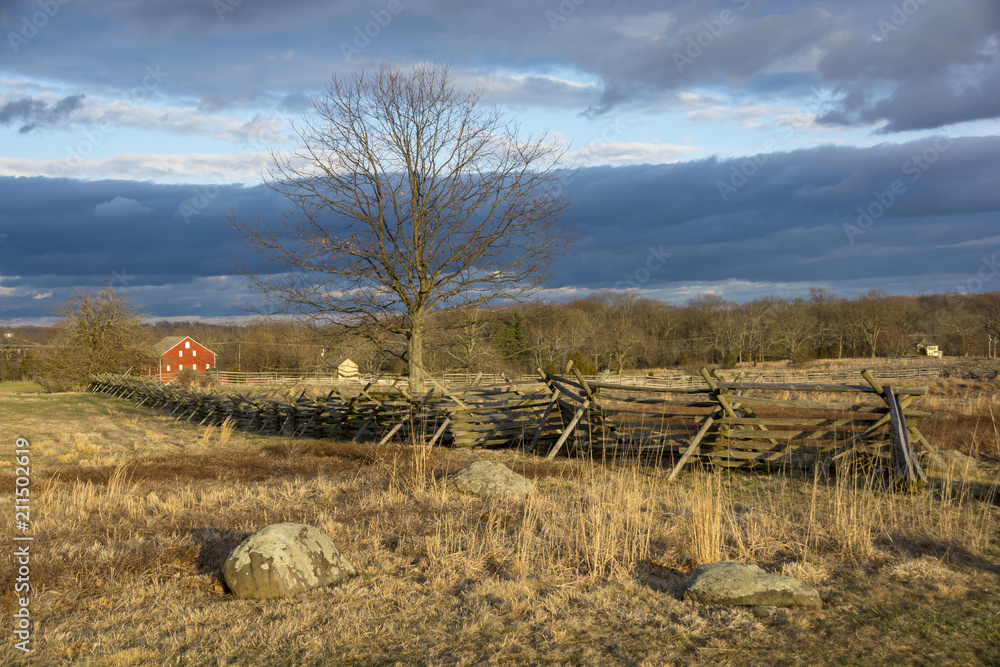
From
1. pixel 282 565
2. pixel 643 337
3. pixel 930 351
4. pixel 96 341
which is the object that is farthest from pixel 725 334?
pixel 282 565

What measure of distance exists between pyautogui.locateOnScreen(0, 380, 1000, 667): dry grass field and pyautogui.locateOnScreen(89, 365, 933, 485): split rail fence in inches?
42.1

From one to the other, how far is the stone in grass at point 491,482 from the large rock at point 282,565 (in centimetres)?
263

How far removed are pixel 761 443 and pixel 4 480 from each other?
1058cm

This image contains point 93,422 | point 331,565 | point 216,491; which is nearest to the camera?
point 331,565

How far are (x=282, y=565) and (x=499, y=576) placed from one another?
1564 millimetres

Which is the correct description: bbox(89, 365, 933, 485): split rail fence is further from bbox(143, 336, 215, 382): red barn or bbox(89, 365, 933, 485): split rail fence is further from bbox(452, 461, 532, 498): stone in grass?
bbox(143, 336, 215, 382): red barn

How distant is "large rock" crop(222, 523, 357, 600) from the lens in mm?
4219

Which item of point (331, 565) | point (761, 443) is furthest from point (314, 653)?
point (761, 443)

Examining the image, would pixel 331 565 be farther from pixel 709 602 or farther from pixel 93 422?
pixel 93 422

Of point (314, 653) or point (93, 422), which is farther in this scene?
point (93, 422)

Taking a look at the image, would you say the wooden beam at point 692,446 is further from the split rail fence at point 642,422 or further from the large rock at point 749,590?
the large rock at point 749,590

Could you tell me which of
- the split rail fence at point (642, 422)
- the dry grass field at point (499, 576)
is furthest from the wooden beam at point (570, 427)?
the dry grass field at point (499, 576)

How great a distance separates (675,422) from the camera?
35.7ft

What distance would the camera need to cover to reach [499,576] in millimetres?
4621
